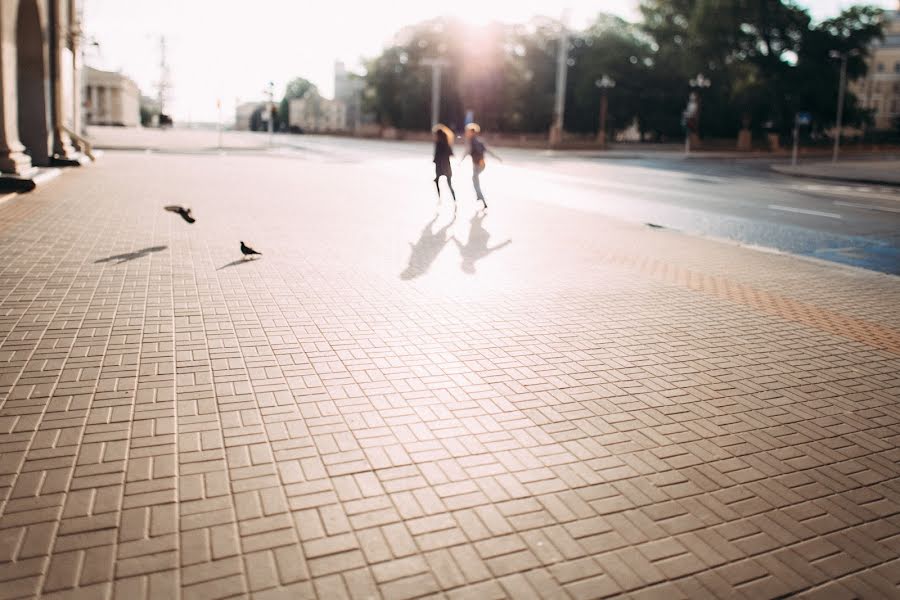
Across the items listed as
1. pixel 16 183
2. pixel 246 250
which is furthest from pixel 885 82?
pixel 246 250

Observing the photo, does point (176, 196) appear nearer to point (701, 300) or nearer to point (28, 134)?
point (28, 134)

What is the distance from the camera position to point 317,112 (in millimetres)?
155625

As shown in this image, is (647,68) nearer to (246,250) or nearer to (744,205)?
(744,205)

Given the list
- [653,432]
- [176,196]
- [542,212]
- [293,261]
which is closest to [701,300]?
[653,432]

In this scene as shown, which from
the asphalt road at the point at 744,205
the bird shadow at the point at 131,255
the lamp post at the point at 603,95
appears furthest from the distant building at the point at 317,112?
the bird shadow at the point at 131,255

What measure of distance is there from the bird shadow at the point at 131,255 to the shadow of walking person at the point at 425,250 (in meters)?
3.14

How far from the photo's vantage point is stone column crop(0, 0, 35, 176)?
15.0 metres

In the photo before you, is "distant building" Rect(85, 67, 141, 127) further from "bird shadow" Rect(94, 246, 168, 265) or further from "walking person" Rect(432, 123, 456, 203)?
"bird shadow" Rect(94, 246, 168, 265)

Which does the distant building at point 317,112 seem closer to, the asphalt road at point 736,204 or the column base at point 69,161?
the asphalt road at point 736,204

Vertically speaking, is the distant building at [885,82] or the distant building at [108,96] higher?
the distant building at [885,82]

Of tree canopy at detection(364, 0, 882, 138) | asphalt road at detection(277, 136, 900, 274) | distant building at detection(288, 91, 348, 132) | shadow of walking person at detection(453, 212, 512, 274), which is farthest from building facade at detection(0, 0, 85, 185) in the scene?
distant building at detection(288, 91, 348, 132)

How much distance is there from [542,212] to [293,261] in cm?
716

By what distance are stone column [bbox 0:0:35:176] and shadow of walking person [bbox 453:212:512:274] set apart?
370 inches

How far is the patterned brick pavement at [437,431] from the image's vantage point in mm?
3250
